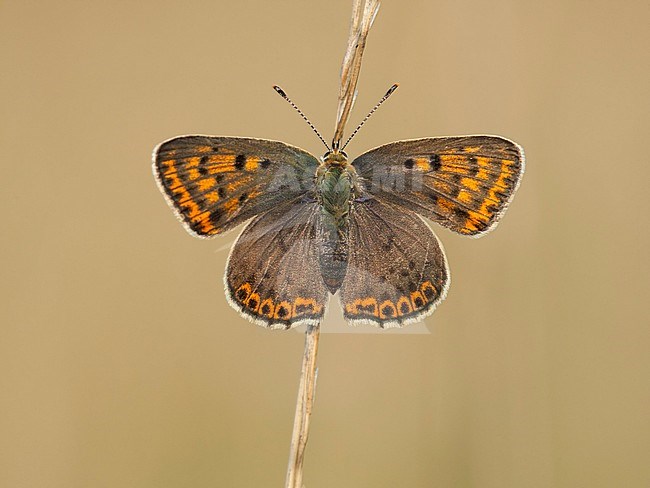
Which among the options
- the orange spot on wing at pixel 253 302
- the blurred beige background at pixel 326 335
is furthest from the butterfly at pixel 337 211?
the blurred beige background at pixel 326 335

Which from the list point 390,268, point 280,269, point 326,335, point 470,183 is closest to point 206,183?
point 280,269

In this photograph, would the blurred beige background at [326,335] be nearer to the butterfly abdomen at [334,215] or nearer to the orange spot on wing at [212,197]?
the butterfly abdomen at [334,215]

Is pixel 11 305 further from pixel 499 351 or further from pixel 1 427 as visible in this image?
pixel 499 351

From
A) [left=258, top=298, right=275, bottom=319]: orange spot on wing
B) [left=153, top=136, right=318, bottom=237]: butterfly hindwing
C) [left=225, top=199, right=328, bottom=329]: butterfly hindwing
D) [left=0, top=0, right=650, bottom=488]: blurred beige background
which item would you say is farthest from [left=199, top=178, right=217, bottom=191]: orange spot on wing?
[left=0, top=0, right=650, bottom=488]: blurred beige background

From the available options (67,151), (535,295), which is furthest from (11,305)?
(535,295)

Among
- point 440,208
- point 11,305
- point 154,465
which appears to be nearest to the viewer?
point 440,208

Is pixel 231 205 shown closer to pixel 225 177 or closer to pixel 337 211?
pixel 225 177

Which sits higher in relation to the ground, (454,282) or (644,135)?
(644,135)
